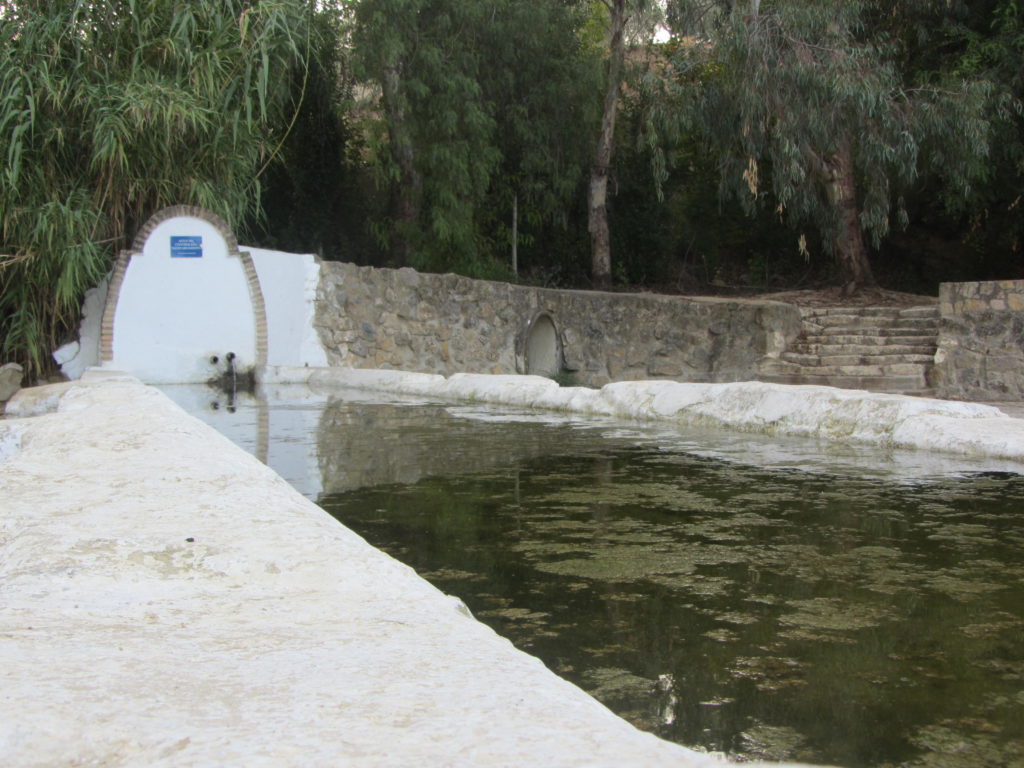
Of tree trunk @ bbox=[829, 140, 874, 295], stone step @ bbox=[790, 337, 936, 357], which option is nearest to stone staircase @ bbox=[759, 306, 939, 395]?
stone step @ bbox=[790, 337, 936, 357]

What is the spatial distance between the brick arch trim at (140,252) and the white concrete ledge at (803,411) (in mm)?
4333

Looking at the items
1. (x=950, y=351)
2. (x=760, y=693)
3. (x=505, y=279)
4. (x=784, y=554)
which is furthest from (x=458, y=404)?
(x=505, y=279)

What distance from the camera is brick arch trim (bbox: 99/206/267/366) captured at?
10.0 m

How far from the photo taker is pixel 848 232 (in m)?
15.2

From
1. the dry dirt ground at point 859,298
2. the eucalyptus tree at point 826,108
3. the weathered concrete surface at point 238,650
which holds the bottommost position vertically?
the weathered concrete surface at point 238,650

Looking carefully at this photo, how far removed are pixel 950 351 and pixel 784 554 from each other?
10.2m

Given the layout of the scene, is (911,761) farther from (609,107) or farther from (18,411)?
(609,107)

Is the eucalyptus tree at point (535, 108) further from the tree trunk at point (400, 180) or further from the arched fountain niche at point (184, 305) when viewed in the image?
the arched fountain niche at point (184, 305)

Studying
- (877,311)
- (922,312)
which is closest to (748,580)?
(922,312)

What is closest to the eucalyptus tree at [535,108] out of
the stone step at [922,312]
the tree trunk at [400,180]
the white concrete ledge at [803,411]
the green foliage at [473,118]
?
the green foliage at [473,118]

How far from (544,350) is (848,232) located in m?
4.88

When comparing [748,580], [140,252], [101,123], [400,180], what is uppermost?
[400,180]

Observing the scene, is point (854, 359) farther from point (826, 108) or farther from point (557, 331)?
point (557, 331)

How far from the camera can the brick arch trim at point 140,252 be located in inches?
395
